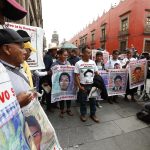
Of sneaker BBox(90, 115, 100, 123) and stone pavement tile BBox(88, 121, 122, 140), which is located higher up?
sneaker BBox(90, 115, 100, 123)

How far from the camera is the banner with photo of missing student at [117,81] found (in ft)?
18.2

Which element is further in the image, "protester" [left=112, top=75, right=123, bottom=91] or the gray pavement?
"protester" [left=112, top=75, right=123, bottom=91]

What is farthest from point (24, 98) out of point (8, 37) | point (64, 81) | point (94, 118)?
point (64, 81)

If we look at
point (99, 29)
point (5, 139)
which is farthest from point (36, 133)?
point (99, 29)

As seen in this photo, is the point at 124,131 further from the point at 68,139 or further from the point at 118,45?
the point at 118,45

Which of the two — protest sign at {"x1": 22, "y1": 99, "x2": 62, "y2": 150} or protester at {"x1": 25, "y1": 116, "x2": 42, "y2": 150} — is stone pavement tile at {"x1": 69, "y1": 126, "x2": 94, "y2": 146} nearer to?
protest sign at {"x1": 22, "y1": 99, "x2": 62, "y2": 150}

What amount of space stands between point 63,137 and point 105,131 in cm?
89

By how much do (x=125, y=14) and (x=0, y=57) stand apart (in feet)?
69.9

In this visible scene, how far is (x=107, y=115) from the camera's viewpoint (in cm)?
471

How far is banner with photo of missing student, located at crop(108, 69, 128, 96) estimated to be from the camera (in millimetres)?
5559

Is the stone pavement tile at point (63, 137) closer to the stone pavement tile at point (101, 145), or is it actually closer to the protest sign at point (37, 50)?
the stone pavement tile at point (101, 145)

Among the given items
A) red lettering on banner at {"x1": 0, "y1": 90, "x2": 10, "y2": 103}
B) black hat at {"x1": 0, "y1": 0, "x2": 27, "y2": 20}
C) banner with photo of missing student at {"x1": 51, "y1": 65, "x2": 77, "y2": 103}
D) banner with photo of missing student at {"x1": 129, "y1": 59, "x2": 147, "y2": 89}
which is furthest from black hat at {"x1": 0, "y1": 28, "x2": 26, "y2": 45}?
banner with photo of missing student at {"x1": 129, "y1": 59, "x2": 147, "y2": 89}

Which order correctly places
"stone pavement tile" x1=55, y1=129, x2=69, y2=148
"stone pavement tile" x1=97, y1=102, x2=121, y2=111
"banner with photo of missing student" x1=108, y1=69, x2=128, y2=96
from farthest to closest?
"banner with photo of missing student" x1=108, y1=69, x2=128, y2=96, "stone pavement tile" x1=97, y1=102, x2=121, y2=111, "stone pavement tile" x1=55, y1=129, x2=69, y2=148

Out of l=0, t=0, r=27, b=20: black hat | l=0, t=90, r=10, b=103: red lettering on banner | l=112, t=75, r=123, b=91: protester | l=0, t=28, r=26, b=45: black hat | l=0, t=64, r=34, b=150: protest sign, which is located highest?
l=0, t=0, r=27, b=20: black hat
